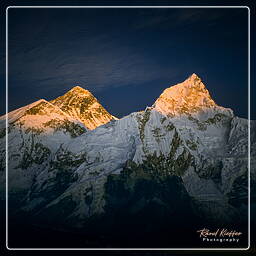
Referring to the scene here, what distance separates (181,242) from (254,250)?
30.7 m

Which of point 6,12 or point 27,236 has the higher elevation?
point 6,12

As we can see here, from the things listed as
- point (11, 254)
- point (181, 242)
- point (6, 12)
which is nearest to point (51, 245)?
point (181, 242)

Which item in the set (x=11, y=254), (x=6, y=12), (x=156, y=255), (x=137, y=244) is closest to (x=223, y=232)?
(x=156, y=255)

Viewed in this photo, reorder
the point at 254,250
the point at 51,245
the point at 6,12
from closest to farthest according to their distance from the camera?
the point at 6,12 → the point at 254,250 → the point at 51,245

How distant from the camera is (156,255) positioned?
127500 mm

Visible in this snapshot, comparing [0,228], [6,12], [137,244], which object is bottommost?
[137,244]

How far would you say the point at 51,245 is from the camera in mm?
185625

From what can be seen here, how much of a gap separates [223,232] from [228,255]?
36.7m

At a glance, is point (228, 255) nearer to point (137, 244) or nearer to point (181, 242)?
point (181, 242)

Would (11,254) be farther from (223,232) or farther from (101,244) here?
(101,244)

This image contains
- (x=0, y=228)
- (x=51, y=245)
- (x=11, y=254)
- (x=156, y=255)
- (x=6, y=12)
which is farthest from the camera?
(x=51, y=245)

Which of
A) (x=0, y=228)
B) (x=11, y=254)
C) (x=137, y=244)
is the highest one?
(x=11, y=254)

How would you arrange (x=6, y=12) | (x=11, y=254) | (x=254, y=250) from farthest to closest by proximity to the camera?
1. (x=254, y=250)
2. (x=11, y=254)
3. (x=6, y=12)

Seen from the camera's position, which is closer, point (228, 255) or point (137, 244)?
point (228, 255)
